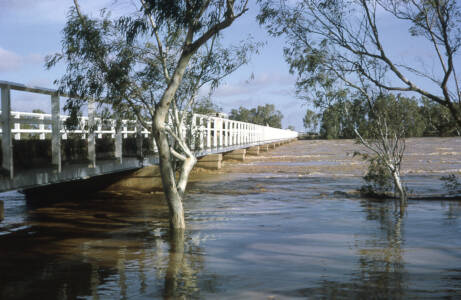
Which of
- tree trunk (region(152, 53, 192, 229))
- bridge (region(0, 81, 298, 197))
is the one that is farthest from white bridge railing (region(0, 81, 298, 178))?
tree trunk (region(152, 53, 192, 229))

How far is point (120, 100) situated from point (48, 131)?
134 centimetres

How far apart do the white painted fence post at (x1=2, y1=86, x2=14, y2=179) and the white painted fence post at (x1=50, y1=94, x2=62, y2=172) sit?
1.48m

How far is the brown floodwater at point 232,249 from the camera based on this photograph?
233 inches

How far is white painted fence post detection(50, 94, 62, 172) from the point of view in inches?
353

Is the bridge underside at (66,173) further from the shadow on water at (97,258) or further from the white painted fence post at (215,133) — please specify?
the white painted fence post at (215,133)

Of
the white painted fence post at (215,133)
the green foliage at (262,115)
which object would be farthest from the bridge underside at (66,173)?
the green foliage at (262,115)

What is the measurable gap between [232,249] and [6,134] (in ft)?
12.0

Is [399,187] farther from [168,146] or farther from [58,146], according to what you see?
[58,146]

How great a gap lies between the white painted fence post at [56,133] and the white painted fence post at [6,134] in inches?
58.4

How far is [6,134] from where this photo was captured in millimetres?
7414

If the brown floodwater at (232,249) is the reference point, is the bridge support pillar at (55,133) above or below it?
above

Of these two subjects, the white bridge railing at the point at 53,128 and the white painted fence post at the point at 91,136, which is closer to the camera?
the white bridge railing at the point at 53,128

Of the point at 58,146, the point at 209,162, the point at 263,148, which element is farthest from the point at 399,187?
the point at 263,148

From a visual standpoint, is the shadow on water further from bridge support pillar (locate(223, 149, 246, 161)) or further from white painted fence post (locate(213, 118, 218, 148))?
bridge support pillar (locate(223, 149, 246, 161))
